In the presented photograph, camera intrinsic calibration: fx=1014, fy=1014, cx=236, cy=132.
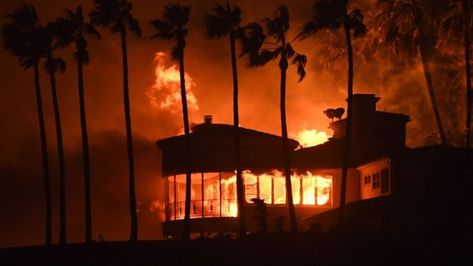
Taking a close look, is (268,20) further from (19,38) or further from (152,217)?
(152,217)

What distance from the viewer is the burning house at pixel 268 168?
211 feet

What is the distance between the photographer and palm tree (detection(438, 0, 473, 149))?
60463 mm

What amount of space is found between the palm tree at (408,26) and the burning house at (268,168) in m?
4.23

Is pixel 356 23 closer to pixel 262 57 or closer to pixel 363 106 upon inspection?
pixel 262 57

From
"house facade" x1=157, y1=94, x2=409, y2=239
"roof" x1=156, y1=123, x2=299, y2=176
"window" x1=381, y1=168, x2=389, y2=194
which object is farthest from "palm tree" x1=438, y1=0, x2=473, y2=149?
"roof" x1=156, y1=123, x2=299, y2=176

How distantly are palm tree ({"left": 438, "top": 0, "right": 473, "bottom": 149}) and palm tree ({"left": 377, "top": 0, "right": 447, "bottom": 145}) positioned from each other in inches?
68.4

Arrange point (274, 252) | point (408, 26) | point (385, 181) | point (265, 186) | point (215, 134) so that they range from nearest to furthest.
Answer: point (274, 252), point (385, 181), point (215, 134), point (265, 186), point (408, 26)

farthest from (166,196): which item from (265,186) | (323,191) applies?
(323,191)

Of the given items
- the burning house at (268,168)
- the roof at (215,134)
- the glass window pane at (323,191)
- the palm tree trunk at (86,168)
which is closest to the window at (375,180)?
the burning house at (268,168)

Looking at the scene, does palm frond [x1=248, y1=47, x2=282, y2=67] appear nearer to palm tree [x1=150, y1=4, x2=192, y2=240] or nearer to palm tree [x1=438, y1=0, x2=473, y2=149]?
palm tree [x1=150, y1=4, x2=192, y2=240]

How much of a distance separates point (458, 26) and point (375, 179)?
1104 centimetres

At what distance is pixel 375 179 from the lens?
200 feet

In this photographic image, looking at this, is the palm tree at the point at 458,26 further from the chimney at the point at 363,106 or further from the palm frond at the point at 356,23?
the palm frond at the point at 356,23

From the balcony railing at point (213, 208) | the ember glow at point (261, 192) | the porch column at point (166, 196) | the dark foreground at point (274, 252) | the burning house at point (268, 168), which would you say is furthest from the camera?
the porch column at point (166, 196)
